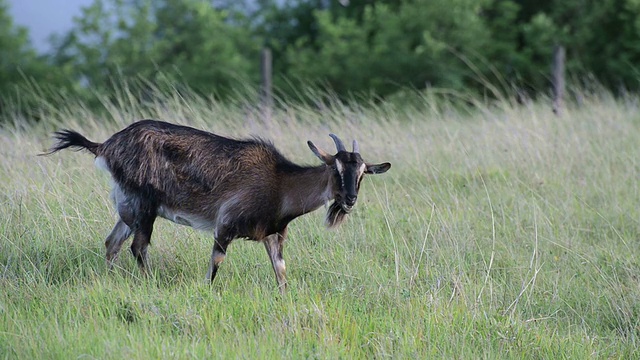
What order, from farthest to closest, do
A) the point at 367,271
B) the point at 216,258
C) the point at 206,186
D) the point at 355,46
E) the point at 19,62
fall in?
the point at 19,62, the point at 355,46, the point at 206,186, the point at 367,271, the point at 216,258

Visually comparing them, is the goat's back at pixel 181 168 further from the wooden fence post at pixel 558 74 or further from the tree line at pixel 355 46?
the tree line at pixel 355 46

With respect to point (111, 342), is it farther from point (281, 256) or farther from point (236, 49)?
point (236, 49)

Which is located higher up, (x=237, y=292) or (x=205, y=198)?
(x=205, y=198)

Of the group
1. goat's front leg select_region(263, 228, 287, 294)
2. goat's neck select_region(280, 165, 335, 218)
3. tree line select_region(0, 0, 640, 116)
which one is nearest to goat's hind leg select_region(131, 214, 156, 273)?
goat's front leg select_region(263, 228, 287, 294)

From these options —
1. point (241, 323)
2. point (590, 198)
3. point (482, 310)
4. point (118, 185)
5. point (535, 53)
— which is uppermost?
point (118, 185)

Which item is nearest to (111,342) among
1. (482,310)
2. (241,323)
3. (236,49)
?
(241,323)

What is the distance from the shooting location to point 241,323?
18.2 ft

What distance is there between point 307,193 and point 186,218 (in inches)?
37.8

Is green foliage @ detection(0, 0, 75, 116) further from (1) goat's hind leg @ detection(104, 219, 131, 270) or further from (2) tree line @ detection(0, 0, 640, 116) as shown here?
(1) goat's hind leg @ detection(104, 219, 131, 270)

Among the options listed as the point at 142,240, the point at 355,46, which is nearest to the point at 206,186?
the point at 142,240

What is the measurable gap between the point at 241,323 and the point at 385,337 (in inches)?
35.1

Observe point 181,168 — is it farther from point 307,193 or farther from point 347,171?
point 347,171

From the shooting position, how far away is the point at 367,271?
660cm

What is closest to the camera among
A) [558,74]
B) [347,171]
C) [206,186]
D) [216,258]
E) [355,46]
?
[347,171]
